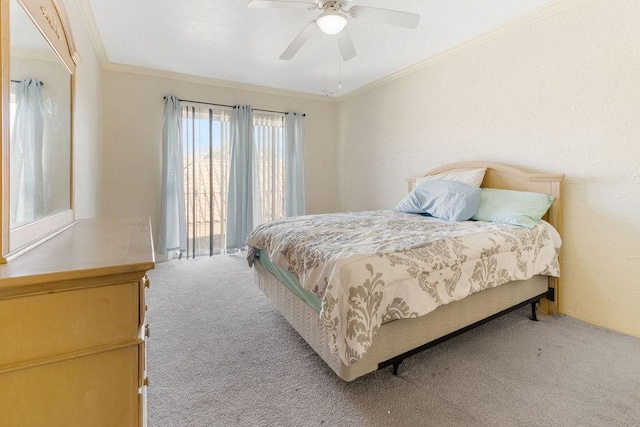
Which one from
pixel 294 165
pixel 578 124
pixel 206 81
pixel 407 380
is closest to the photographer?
pixel 407 380

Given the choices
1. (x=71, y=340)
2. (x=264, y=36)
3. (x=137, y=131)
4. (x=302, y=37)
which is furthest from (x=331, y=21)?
(x=137, y=131)

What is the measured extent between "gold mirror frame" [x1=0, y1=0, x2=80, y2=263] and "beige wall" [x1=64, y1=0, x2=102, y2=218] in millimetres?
598

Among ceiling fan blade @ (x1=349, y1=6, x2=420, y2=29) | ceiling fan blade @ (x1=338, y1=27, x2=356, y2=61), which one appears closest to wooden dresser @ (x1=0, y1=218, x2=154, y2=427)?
ceiling fan blade @ (x1=349, y1=6, x2=420, y2=29)

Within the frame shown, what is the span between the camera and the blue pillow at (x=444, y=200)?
7.78ft

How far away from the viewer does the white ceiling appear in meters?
2.31

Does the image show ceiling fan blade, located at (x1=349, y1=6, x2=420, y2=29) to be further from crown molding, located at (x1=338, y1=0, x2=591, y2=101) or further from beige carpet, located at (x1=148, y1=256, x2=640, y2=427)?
beige carpet, located at (x1=148, y1=256, x2=640, y2=427)

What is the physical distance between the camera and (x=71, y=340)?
65cm

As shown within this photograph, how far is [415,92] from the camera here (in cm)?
345

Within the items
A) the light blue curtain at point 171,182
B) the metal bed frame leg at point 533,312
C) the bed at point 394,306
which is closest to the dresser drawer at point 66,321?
the bed at point 394,306

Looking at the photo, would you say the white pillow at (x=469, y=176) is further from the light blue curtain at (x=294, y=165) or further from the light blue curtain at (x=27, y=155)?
the light blue curtain at (x=27, y=155)

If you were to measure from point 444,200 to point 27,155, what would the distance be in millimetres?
2589

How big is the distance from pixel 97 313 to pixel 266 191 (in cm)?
372

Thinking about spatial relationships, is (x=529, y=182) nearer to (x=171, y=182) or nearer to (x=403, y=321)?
(x=403, y=321)

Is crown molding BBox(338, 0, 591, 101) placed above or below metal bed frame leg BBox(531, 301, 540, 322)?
above
